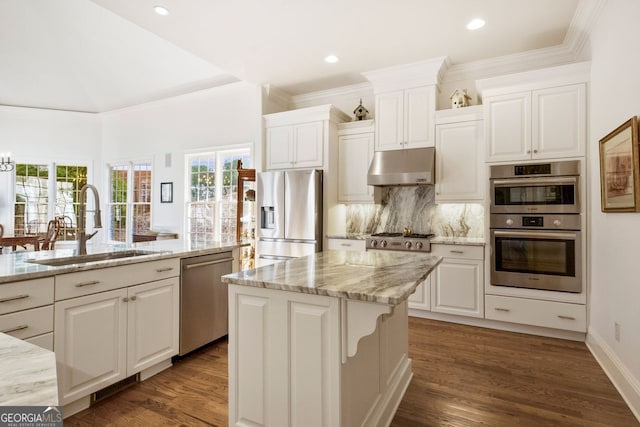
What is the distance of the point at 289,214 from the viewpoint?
14.3ft

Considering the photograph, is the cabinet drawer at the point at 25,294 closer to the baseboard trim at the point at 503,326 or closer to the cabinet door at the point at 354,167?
the cabinet door at the point at 354,167

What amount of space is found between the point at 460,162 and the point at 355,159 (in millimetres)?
1302

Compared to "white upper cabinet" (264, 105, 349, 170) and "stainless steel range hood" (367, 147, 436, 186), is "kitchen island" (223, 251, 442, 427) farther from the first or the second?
"white upper cabinet" (264, 105, 349, 170)

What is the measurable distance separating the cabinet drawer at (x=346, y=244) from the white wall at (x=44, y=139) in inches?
213

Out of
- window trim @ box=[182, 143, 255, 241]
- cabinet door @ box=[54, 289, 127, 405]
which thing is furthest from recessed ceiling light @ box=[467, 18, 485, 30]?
cabinet door @ box=[54, 289, 127, 405]

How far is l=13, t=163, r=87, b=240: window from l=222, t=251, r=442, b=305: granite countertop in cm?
659

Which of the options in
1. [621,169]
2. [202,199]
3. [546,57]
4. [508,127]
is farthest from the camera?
[202,199]

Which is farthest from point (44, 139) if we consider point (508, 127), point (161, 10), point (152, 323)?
point (508, 127)

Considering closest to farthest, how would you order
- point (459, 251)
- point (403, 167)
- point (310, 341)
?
point (310, 341) < point (459, 251) < point (403, 167)

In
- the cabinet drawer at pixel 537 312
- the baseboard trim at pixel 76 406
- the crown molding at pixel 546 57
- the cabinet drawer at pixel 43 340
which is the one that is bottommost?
the baseboard trim at pixel 76 406

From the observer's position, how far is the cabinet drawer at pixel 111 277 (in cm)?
198

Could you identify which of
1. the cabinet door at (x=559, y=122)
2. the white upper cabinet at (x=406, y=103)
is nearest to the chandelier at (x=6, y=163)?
the white upper cabinet at (x=406, y=103)

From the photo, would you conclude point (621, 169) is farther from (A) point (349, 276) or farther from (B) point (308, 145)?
(B) point (308, 145)

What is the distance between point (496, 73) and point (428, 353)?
3.27 meters
